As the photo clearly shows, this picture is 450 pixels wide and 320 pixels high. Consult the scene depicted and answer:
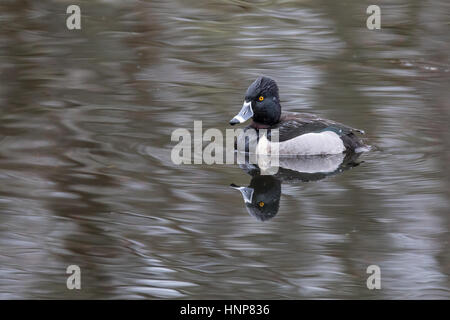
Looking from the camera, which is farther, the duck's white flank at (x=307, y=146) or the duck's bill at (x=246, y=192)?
the duck's white flank at (x=307, y=146)

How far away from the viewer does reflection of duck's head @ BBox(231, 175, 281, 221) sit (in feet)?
28.9

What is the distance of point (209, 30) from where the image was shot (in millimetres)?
15125

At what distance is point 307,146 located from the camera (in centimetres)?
1072

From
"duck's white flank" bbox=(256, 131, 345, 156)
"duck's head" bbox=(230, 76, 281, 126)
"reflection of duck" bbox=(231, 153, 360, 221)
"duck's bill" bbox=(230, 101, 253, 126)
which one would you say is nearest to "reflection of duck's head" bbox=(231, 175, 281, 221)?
"reflection of duck" bbox=(231, 153, 360, 221)

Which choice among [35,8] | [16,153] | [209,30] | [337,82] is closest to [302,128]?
[337,82]

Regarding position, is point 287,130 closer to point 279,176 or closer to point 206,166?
point 279,176

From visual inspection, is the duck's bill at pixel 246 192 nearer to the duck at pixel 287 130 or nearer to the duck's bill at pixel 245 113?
the duck at pixel 287 130

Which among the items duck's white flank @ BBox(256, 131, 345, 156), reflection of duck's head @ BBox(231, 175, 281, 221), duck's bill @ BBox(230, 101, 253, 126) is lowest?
reflection of duck's head @ BBox(231, 175, 281, 221)

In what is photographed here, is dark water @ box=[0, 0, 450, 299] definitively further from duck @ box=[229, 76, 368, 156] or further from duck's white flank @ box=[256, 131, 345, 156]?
duck's white flank @ box=[256, 131, 345, 156]

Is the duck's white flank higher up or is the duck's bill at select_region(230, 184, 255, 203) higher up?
the duck's white flank

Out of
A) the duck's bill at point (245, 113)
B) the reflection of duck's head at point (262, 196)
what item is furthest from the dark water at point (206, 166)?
the duck's bill at point (245, 113)

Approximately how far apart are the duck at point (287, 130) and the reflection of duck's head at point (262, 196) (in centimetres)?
92

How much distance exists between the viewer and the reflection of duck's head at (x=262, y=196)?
8.81m

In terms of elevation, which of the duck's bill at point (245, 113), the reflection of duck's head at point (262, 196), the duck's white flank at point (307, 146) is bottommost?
the reflection of duck's head at point (262, 196)
